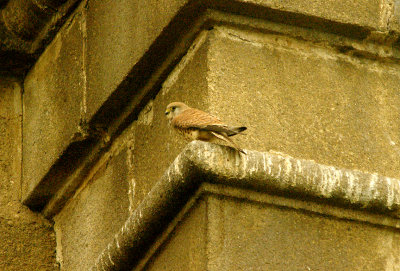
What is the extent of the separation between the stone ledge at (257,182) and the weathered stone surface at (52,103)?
2.81ft

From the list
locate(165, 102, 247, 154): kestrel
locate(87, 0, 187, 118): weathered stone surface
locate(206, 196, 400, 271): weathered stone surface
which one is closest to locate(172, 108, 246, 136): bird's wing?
locate(165, 102, 247, 154): kestrel

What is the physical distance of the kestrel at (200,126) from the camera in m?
3.43

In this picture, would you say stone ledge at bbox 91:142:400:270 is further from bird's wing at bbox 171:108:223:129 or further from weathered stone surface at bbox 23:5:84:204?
weathered stone surface at bbox 23:5:84:204

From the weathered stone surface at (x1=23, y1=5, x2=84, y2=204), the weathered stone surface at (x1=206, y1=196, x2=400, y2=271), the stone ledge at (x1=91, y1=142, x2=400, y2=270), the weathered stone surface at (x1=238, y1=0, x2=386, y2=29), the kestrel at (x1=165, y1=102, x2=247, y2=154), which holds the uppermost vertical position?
the weathered stone surface at (x1=238, y1=0, x2=386, y2=29)

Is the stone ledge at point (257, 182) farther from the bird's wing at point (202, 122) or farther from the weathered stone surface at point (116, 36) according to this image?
the weathered stone surface at point (116, 36)

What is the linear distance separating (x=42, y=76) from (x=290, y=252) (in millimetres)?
1785

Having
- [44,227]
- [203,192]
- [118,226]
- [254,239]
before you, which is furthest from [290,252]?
[44,227]

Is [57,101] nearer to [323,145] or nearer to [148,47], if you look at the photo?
[148,47]

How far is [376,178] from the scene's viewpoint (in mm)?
3607

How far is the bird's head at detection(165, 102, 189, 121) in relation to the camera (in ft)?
12.1

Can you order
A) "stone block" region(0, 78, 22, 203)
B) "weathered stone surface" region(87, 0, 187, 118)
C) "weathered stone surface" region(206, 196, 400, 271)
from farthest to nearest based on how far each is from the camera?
"stone block" region(0, 78, 22, 203)
"weathered stone surface" region(87, 0, 187, 118)
"weathered stone surface" region(206, 196, 400, 271)

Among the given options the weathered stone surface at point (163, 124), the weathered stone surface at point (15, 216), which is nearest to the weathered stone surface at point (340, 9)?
the weathered stone surface at point (163, 124)

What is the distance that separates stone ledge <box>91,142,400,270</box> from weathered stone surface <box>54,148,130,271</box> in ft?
1.53

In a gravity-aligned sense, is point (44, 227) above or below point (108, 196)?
below
